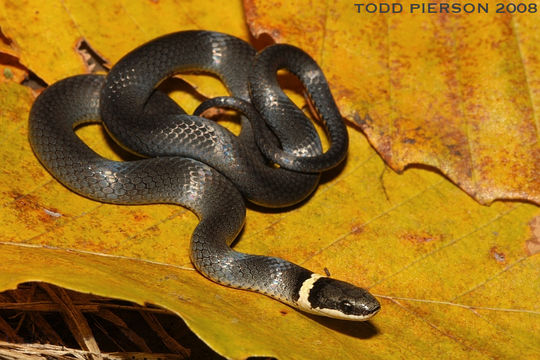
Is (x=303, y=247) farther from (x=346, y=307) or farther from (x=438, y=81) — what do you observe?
(x=438, y=81)

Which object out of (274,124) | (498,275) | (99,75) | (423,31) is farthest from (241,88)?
(498,275)

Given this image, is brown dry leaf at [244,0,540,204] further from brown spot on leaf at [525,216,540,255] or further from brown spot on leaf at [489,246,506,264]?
brown spot on leaf at [489,246,506,264]

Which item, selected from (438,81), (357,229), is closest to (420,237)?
(357,229)

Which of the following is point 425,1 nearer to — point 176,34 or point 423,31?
point 423,31

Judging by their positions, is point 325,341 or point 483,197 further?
point 483,197

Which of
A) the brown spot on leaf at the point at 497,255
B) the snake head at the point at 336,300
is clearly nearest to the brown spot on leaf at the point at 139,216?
the snake head at the point at 336,300

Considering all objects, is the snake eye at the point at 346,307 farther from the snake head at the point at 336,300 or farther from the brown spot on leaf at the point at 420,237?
the brown spot on leaf at the point at 420,237
